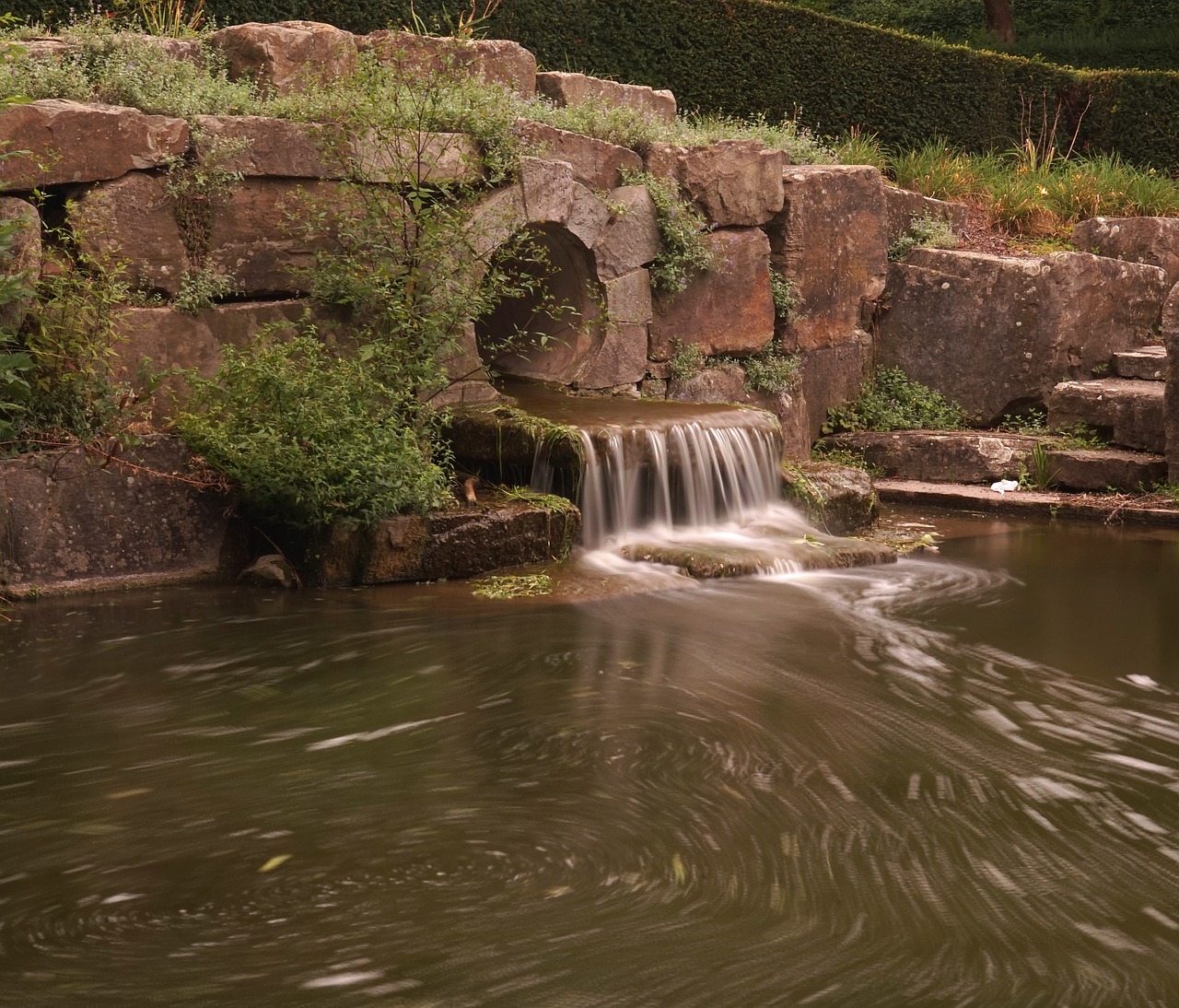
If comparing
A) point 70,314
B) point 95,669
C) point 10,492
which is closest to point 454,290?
point 70,314

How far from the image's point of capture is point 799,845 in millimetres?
3824

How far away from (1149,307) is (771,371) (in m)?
3.74

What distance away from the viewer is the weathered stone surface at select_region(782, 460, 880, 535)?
900 cm

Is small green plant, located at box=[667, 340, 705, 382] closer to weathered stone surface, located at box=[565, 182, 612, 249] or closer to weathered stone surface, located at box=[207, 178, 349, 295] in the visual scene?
weathered stone surface, located at box=[565, 182, 612, 249]

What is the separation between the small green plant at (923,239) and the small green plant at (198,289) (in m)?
6.62

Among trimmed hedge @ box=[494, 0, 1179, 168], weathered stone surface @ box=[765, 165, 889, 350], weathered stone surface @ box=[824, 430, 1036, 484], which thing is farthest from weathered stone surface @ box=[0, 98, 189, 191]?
weathered stone surface @ box=[824, 430, 1036, 484]

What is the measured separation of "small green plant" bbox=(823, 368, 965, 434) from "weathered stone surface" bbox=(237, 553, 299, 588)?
5.84 metres

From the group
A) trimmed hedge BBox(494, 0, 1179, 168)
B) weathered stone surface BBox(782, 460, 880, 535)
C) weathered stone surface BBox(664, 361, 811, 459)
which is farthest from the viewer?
trimmed hedge BBox(494, 0, 1179, 168)

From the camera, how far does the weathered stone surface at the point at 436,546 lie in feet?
23.5

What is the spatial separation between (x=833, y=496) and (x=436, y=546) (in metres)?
3.07

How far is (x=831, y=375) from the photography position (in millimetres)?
11719

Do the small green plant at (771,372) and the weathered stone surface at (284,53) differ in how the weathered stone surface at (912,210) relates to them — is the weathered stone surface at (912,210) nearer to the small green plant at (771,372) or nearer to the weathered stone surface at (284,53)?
the small green plant at (771,372)

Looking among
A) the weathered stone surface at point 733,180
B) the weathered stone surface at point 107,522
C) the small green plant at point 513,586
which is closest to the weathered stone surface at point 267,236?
the weathered stone surface at point 107,522

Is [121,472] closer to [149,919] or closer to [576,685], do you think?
[576,685]
